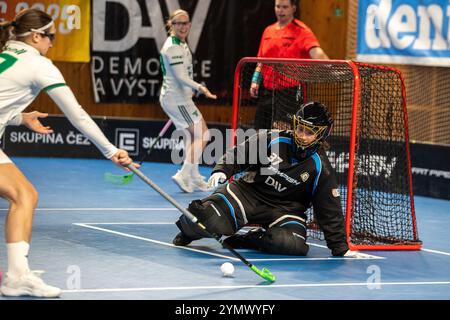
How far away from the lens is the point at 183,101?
11852mm

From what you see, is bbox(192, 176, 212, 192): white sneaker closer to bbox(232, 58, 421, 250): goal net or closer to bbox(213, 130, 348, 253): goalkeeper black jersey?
bbox(232, 58, 421, 250): goal net

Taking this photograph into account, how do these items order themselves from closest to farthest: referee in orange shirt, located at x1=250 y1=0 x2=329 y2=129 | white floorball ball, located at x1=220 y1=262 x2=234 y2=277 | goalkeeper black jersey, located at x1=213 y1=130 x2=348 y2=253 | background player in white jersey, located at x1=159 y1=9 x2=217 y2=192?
white floorball ball, located at x1=220 y1=262 x2=234 y2=277, goalkeeper black jersey, located at x1=213 y1=130 x2=348 y2=253, referee in orange shirt, located at x1=250 y1=0 x2=329 y2=129, background player in white jersey, located at x1=159 y1=9 x2=217 y2=192

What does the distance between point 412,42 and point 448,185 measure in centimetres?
192

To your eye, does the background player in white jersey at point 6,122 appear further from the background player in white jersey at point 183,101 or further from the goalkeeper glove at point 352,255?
the background player in white jersey at point 183,101

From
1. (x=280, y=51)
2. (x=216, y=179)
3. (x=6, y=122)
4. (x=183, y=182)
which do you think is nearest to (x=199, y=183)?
(x=183, y=182)

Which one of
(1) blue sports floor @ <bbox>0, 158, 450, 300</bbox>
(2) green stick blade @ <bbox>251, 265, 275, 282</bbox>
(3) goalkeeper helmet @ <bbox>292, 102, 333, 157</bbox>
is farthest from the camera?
(3) goalkeeper helmet @ <bbox>292, 102, 333, 157</bbox>

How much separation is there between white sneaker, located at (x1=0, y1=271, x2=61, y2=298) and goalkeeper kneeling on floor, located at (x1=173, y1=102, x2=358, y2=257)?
211cm

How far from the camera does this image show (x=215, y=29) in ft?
49.2

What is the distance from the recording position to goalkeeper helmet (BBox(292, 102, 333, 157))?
7766mm

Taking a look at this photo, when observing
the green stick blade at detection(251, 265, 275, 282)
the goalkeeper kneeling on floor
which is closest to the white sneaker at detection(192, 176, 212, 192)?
the goalkeeper kneeling on floor

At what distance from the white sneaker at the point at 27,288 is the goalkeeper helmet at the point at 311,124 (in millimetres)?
2592

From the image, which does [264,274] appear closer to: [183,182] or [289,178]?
[289,178]

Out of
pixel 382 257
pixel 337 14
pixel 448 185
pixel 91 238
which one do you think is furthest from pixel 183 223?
pixel 337 14
